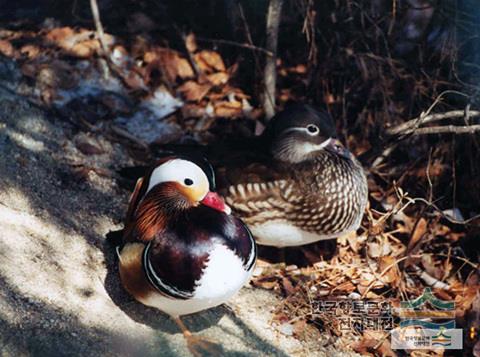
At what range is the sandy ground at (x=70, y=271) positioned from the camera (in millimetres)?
2717

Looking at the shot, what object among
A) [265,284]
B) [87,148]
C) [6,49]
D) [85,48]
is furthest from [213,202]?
[6,49]

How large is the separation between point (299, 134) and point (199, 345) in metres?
1.09


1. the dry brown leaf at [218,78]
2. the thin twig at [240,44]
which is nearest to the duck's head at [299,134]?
the thin twig at [240,44]

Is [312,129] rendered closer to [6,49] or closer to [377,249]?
[377,249]

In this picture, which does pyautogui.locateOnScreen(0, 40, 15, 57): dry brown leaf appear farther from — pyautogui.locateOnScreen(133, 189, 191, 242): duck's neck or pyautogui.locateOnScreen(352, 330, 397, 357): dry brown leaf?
pyautogui.locateOnScreen(352, 330, 397, 357): dry brown leaf

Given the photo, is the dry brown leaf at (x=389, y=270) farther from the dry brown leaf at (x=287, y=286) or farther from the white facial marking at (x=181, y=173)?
the white facial marking at (x=181, y=173)

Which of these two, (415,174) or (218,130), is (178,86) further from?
(415,174)

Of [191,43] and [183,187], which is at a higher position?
[183,187]

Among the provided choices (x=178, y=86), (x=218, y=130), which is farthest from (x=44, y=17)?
(x=218, y=130)

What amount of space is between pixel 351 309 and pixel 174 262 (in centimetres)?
97

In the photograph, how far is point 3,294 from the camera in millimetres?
2719

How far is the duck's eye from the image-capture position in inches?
137

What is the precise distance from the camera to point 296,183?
3.40 meters

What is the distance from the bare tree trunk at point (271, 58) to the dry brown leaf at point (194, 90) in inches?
14.0
